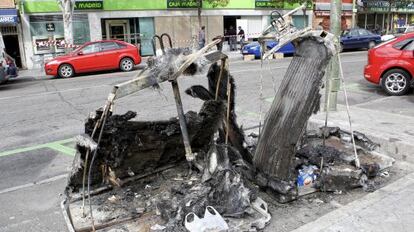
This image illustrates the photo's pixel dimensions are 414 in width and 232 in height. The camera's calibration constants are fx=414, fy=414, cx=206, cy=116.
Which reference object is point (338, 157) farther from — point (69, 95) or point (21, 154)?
point (69, 95)

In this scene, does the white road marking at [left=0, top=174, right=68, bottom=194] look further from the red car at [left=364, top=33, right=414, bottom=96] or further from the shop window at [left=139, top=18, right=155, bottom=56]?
the shop window at [left=139, top=18, right=155, bottom=56]

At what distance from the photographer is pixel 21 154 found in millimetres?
6746

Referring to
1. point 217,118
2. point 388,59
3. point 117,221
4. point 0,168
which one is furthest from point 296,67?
point 388,59

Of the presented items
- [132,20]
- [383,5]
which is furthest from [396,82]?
[383,5]

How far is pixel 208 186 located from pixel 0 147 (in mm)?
4766

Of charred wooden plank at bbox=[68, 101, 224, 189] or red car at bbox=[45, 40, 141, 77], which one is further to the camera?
red car at bbox=[45, 40, 141, 77]

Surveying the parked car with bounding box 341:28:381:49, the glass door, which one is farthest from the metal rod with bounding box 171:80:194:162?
the parked car with bounding box 341:28:381:49

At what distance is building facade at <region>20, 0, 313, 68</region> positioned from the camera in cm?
2262

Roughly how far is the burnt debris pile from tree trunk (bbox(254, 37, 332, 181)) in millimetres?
11

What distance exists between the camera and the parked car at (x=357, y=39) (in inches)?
1009

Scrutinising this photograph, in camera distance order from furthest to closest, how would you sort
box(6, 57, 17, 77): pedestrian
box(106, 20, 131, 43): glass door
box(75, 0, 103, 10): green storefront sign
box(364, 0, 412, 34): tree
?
1. box(364, 0, 412, 34): tree
2. box(106, 20, 131, 43): glass door
3. box(75, 0, 103, 10): green storefront sign
4. box(6, 57, 17, 77): pedestrian

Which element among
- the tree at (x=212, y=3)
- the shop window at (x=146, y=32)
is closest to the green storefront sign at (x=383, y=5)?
the tree at (x=212, y=3)

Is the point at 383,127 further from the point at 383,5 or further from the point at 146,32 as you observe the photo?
the point at 383,5

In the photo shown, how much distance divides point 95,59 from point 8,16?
6.57 meters
